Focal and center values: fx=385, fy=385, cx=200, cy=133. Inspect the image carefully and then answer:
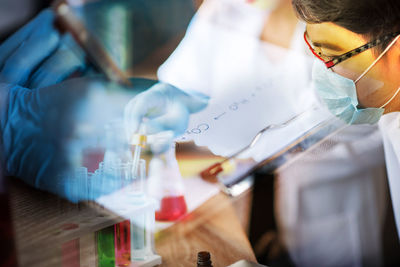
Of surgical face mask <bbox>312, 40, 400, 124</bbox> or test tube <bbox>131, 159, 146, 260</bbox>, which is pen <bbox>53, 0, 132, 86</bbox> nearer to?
test tube <bbox>131, 159, 146, 260</bbox>

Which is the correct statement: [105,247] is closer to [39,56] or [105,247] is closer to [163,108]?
[163,108]

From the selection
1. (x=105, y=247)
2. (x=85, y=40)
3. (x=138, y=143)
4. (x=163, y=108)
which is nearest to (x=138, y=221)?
(x=105, y=247)

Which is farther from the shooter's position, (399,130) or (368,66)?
(399,130)

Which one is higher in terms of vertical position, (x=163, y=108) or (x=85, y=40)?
(x=85, y=40)

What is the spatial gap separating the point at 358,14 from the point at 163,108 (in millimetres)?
637

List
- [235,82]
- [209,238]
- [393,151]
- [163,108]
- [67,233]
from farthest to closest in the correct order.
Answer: [393,151] → [209,238] → [235,82] → [163,108] → [67,233]

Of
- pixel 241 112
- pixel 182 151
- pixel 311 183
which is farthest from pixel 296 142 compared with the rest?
pixel 182 151

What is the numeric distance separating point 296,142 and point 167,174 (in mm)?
598

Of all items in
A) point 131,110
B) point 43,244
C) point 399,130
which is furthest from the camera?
point 399,130

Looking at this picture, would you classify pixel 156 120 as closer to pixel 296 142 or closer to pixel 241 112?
pixel 241 112

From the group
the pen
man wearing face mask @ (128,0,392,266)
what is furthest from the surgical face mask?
the pen

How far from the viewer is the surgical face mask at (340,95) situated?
1369 millimetres

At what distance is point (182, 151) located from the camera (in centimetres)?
117

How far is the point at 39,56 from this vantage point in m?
0.95
